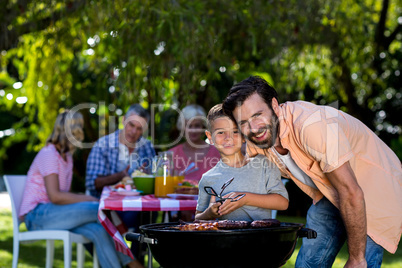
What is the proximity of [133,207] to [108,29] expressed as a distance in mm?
2349

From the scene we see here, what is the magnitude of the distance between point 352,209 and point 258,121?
49 cm

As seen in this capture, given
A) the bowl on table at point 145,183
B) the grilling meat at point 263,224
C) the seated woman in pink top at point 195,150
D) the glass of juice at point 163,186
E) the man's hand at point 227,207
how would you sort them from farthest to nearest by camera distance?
1. the seated woman in pink top at point 195,150
2. the bowl on table at point 145,183
3. the glass of juice at point 163,186
4. the man's hand at point 227,207
5. the grilling meat at point 263,224

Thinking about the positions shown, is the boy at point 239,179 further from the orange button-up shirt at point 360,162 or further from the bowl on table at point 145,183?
the bowl on table at point 145,183

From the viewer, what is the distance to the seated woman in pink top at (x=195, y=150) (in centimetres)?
449

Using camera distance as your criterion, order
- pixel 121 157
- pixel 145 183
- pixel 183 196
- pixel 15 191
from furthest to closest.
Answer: pixel 121 157 → pixel 15 191 → pixel 145 183 → pixel 183 196

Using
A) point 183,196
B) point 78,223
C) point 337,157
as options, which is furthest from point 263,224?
point 78,223

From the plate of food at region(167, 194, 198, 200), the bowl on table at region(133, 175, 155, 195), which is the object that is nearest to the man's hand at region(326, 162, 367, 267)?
the plate of food at region(167, 194, 198, 200)

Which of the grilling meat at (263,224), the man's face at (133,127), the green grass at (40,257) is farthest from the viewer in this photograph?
the green grass at (40,257)

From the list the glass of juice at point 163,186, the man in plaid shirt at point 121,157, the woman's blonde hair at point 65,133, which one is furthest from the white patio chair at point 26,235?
the glass of juice at point 163,186

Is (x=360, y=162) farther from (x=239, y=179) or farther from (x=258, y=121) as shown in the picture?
Answer: (x=239, y=179)

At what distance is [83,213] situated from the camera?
4.05 m

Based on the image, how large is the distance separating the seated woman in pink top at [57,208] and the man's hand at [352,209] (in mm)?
2303

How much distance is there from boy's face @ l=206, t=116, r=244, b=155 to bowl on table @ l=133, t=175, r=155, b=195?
1.15 metres

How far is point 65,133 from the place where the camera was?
14.2 feet
